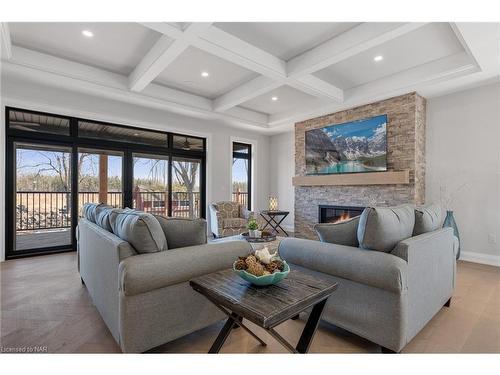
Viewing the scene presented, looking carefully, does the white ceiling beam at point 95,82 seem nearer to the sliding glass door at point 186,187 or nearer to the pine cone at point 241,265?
the sliding glass door at point 186,187

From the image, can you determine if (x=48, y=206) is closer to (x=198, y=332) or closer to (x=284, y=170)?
(x=198, y=332)

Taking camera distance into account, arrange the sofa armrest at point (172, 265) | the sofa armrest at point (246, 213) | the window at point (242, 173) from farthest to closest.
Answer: the window at point (242, 173)
the sofa armrest at point (246, 213)
the sofa armrest at point (172, 265)

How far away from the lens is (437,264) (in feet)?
6.70

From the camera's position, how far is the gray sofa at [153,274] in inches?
59.4

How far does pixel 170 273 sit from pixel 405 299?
1447mm

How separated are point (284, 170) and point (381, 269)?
5.54 m

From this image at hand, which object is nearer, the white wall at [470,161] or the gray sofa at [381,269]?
the gray sofa at [381,269]

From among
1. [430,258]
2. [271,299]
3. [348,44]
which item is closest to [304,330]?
Answer: [271,299]

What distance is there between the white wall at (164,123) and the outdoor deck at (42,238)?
353 millimetres

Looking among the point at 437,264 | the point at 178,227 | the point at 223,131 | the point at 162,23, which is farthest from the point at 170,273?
the point at 223,131

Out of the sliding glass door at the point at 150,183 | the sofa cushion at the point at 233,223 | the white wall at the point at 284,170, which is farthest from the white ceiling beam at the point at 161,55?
the white wall at the point at 284,170

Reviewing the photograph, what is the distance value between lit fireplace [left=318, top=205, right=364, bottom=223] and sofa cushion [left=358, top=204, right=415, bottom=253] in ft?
10.7

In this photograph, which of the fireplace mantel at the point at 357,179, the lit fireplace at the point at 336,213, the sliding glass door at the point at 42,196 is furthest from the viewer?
the lit fireplace at the point at 336,213

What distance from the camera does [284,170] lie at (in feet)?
23.0
